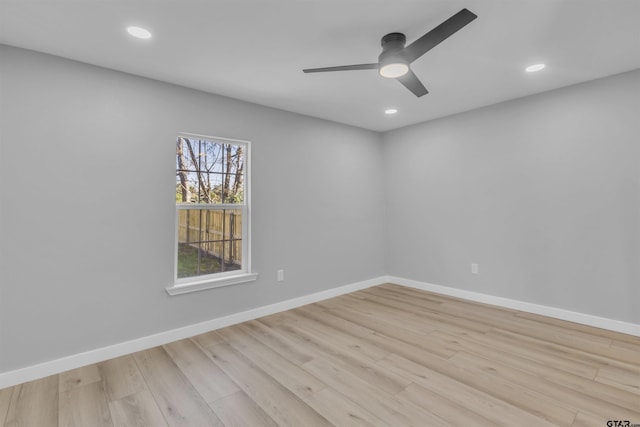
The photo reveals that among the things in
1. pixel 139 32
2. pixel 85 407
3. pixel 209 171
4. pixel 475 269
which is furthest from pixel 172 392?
pixel 475 269

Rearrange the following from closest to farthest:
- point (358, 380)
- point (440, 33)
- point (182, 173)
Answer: point (440, 33) < point (358, 380) < point (182, 173)

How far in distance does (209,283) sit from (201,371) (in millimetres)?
953

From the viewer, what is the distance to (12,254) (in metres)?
2.23

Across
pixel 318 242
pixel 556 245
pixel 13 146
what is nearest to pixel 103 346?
pixel 13 146

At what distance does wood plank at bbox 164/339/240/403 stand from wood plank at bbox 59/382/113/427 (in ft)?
1.68

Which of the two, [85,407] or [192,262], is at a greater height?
[192,262]

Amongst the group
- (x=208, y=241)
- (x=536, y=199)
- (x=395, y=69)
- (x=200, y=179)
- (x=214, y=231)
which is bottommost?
(x=208, y=241)

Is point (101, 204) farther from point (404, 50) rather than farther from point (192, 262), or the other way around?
point (404, 50)

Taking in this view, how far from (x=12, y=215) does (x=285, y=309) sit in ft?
8.62

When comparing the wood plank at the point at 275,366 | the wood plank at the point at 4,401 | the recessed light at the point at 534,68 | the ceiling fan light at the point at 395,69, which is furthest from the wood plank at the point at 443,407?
the recessed light at the point at 534,68

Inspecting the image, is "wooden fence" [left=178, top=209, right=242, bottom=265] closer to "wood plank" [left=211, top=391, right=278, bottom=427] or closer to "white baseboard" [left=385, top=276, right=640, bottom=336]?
"wood plank" [left=211, top=391, right=278, bottom=427]

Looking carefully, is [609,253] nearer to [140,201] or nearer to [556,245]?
[556,245]

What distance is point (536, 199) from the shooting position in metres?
3.47

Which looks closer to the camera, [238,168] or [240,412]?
[240,412]
